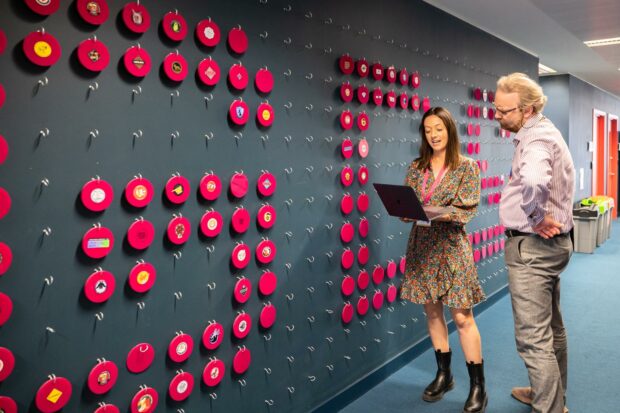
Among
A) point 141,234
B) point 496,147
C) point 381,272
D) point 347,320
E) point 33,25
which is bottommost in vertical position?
point 347,320

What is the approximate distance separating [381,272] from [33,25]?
Result: 2.13 m

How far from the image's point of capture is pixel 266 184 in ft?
7.05

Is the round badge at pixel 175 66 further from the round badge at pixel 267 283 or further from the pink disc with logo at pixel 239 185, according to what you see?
the round badge at pixel 267 283

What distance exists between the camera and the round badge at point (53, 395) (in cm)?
148

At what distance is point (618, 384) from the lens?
2797 millimetres

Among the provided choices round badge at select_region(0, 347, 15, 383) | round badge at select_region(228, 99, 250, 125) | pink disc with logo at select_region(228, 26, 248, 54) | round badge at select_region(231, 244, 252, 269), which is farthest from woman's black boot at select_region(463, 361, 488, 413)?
round badge at select_region(0, 347, 15, 383)

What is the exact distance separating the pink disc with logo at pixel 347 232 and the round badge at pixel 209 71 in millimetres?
1061

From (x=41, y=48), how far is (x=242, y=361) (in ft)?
4.46

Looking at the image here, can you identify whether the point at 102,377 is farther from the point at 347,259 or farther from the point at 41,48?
the point at 347,259

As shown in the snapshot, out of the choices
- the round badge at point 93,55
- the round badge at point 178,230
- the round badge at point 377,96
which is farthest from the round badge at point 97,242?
the round badge at point 377,96

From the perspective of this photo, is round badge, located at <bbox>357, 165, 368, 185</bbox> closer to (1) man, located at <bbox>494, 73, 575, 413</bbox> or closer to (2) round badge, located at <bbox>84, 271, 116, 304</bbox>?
(1) man, located at <bbox>494, 73, 575, 413</bbox>

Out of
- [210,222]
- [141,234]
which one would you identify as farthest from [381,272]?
[141,234]

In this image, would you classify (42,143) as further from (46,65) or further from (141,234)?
(141,234)

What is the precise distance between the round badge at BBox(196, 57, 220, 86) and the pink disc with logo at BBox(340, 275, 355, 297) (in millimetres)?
1253
